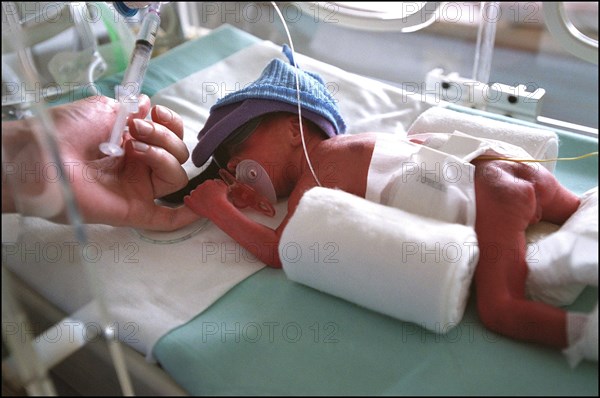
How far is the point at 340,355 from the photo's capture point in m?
1.07

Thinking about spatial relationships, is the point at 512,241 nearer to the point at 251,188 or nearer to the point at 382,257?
the point at 382,257

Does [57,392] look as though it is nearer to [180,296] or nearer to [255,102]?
[180,296]

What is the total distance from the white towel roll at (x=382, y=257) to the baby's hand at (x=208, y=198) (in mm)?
205

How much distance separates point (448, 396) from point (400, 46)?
6.49 feet

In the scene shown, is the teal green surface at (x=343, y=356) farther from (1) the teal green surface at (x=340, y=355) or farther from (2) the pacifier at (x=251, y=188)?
(2) the pacifier at (x=251, y=188)

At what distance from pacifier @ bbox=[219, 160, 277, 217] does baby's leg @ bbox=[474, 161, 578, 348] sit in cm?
43

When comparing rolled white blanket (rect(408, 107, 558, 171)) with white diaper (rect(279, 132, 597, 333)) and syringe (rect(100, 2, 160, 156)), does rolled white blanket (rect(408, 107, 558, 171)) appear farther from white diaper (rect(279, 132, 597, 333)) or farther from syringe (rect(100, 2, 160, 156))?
syringe (rect(100, 2, 160, 156))

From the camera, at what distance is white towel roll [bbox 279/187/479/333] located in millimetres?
1038

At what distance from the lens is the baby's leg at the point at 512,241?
40.4 inches

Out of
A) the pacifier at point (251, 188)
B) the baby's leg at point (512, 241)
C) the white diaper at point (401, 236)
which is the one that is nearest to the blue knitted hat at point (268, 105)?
→ the pacifier at point (251, 188)

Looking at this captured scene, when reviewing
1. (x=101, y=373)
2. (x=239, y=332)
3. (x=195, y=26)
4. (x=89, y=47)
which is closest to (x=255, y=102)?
(x=239, y=332)

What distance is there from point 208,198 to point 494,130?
2.11 feet

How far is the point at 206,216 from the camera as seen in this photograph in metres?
1.31

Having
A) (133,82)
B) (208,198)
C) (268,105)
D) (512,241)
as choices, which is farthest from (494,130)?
(133,82)
